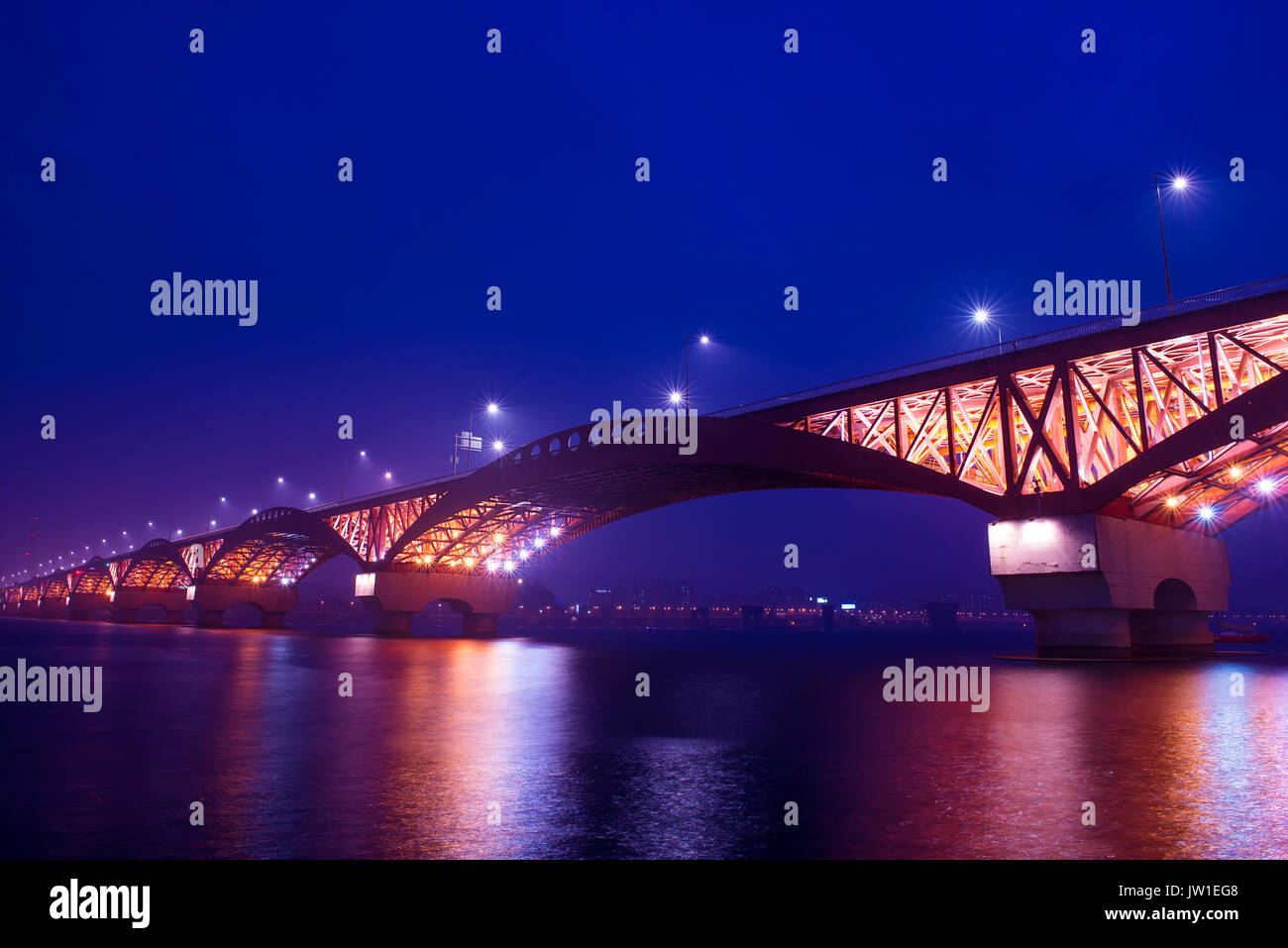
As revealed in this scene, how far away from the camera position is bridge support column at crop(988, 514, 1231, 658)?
112 feet

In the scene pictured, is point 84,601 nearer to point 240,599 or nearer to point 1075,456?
point 240,599

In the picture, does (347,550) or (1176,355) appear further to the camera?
(347,550)

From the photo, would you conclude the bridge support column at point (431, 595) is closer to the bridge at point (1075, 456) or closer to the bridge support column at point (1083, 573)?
the bridge at point (1075, 456)

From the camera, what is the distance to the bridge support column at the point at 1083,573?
112 ft

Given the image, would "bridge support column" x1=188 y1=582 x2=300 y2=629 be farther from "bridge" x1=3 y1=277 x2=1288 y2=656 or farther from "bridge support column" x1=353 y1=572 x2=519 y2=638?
"bridge" x1=3 y1=277 x2=1288 y2=656

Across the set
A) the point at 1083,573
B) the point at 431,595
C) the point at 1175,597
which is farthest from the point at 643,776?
the point at 431,595

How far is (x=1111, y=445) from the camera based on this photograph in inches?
1427

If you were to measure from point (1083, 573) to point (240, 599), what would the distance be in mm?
124923

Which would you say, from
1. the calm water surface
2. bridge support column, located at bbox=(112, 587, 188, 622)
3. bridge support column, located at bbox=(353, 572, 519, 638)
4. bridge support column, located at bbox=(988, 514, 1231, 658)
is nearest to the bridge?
bridge support column, located at bbox=(988, 514, 1231, 658)

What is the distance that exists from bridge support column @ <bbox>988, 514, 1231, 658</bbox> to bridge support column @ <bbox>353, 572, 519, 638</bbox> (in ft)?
212

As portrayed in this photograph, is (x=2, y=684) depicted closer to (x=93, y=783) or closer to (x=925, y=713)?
(x=93, y=783)

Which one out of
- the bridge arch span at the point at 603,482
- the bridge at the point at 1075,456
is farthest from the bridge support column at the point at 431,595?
the bridge at the point at 1075,456
